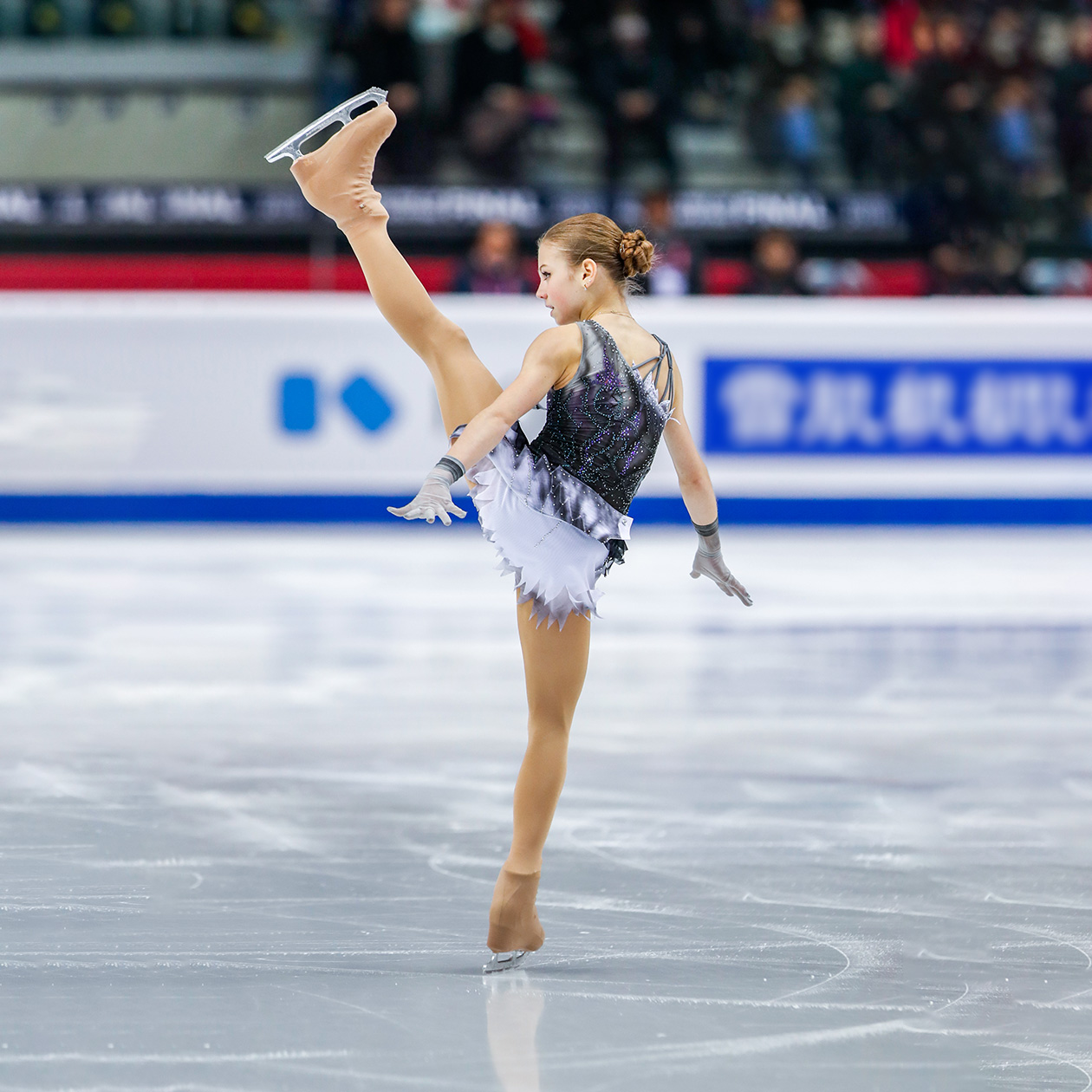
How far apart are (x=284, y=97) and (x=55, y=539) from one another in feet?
14.6

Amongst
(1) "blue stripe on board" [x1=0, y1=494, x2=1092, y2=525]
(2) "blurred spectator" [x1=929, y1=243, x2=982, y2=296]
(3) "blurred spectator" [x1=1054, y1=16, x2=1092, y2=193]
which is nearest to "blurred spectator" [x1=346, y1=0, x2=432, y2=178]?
(1) "blue stripe on board" [x1=0, y1=494, x2=1092, y2=525]

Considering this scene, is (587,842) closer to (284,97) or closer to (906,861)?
(906,861)

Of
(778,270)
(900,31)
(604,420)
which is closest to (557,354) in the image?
(604,420)

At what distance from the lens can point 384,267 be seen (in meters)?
2.93

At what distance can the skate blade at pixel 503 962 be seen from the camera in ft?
9.48

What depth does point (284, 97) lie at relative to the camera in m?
12.1

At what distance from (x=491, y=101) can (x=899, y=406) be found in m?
3.82

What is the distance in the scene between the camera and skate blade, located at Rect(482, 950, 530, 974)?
2889mm

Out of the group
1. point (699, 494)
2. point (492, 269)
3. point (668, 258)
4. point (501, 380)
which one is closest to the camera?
point (699, 494)

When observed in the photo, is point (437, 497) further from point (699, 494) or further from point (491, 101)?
point (491, 101)

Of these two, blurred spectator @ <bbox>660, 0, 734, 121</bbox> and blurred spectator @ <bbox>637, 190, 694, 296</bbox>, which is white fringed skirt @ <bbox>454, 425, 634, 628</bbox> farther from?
blurred spectator @ <bbox>660, 0, 734, 121</bbox>

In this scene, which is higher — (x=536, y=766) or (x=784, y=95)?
(x=784, y=95)

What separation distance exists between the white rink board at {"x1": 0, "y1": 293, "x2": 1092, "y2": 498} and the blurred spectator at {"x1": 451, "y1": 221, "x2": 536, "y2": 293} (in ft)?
1.05

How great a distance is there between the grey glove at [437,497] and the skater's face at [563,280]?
1.48 ft
